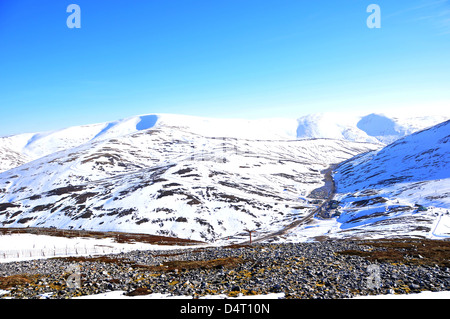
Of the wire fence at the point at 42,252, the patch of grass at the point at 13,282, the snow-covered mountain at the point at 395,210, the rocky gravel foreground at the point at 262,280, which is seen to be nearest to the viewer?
the rocky gravel foreground at the point at 262,280

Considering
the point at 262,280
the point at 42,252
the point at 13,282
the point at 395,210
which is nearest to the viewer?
the point at 262,280

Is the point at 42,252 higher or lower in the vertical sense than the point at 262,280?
lower

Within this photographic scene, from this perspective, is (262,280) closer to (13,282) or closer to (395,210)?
(13,282)

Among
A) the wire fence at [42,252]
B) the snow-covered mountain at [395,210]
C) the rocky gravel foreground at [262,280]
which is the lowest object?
the snow-covered mountain at [395,210]

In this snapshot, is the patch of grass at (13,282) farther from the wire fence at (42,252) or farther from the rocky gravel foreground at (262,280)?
the wire fence at (42,252)

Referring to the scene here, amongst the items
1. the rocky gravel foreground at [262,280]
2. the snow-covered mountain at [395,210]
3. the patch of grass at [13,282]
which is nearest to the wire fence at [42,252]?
the rocky gravel foreground at [262,280]

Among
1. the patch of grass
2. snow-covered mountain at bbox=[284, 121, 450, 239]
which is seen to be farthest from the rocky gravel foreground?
snow-covered mountain at bbox=[284, 121, 450, 239]

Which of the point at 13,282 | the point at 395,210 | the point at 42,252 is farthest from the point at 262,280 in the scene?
the point at 395,210

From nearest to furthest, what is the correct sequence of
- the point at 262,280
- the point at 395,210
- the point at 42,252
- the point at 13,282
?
the point at 262,280, the point at 13,282, the point at 42,252, the point at 395,210
